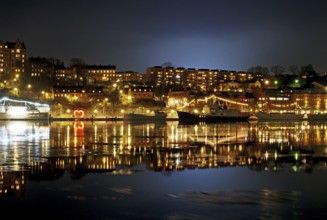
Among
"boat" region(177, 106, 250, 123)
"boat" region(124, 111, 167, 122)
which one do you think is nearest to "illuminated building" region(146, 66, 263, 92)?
"boat" region(177, 106, 250, 123)

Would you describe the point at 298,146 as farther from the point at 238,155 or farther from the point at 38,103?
the point at 38,103

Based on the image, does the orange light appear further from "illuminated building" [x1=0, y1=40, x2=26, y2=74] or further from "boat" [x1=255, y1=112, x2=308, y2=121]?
"boat" [x1=255, y1=112, x2=308, y2=121]

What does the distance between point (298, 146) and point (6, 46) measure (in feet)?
288

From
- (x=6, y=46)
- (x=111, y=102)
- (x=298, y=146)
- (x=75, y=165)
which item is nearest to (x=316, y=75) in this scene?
(x=111, y=102)

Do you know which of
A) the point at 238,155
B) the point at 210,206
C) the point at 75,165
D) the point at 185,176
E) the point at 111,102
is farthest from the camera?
the point at 111,102

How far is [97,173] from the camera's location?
→ 15.4 meters

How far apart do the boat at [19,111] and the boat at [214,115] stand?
22.4m

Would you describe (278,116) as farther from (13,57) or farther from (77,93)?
(13,57)

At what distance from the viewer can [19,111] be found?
7706cm

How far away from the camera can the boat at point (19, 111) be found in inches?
2962

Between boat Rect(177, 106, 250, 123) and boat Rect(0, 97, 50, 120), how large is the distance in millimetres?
22385

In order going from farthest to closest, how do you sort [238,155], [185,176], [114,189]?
[238,155]
[185,176]
[114,189]

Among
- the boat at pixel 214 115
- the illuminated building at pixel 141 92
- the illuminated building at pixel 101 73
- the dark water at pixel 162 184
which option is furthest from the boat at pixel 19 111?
the dark water at pixel 162 184

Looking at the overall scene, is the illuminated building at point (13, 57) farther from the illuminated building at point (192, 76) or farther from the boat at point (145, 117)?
the illuminated building at point (192, 76)
